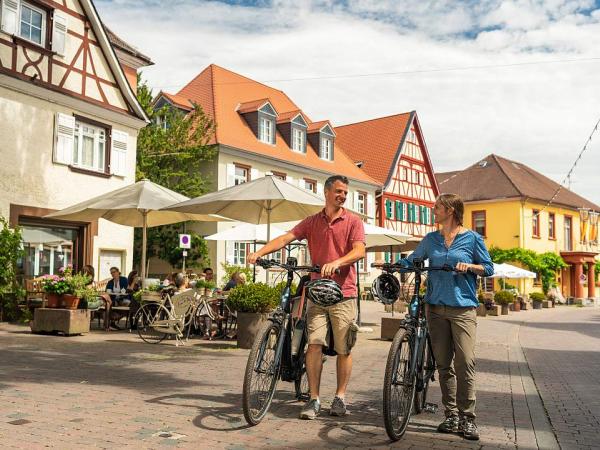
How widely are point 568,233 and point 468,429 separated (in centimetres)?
4935

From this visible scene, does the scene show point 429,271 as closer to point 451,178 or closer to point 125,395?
point 125,395

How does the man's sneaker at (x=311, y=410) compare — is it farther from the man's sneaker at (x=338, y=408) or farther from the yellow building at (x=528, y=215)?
the yellow building at (x=528, y=215)

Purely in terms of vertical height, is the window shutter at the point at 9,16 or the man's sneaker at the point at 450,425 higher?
the window shutter at the point at 9,16

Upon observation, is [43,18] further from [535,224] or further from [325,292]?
[535,224]

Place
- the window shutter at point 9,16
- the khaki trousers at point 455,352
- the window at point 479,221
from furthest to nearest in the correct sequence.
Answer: the window at point 479,221, the window shutter at point 9,16, the khaki trousers at point 455,352

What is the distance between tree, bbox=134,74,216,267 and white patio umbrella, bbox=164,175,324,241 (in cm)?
1263

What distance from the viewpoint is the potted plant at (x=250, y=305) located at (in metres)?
10.2

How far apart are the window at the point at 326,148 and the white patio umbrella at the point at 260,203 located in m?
20.5

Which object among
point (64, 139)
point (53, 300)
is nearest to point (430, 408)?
point (53, 300)

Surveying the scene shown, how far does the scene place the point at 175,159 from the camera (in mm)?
26469

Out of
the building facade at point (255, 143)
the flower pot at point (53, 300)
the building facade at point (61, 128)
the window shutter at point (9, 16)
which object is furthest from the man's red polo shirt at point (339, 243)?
the building facade at point (255, 143)

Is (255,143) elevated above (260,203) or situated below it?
above

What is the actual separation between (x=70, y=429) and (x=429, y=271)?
9.25ft

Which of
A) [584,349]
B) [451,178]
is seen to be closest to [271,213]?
[584,349]
